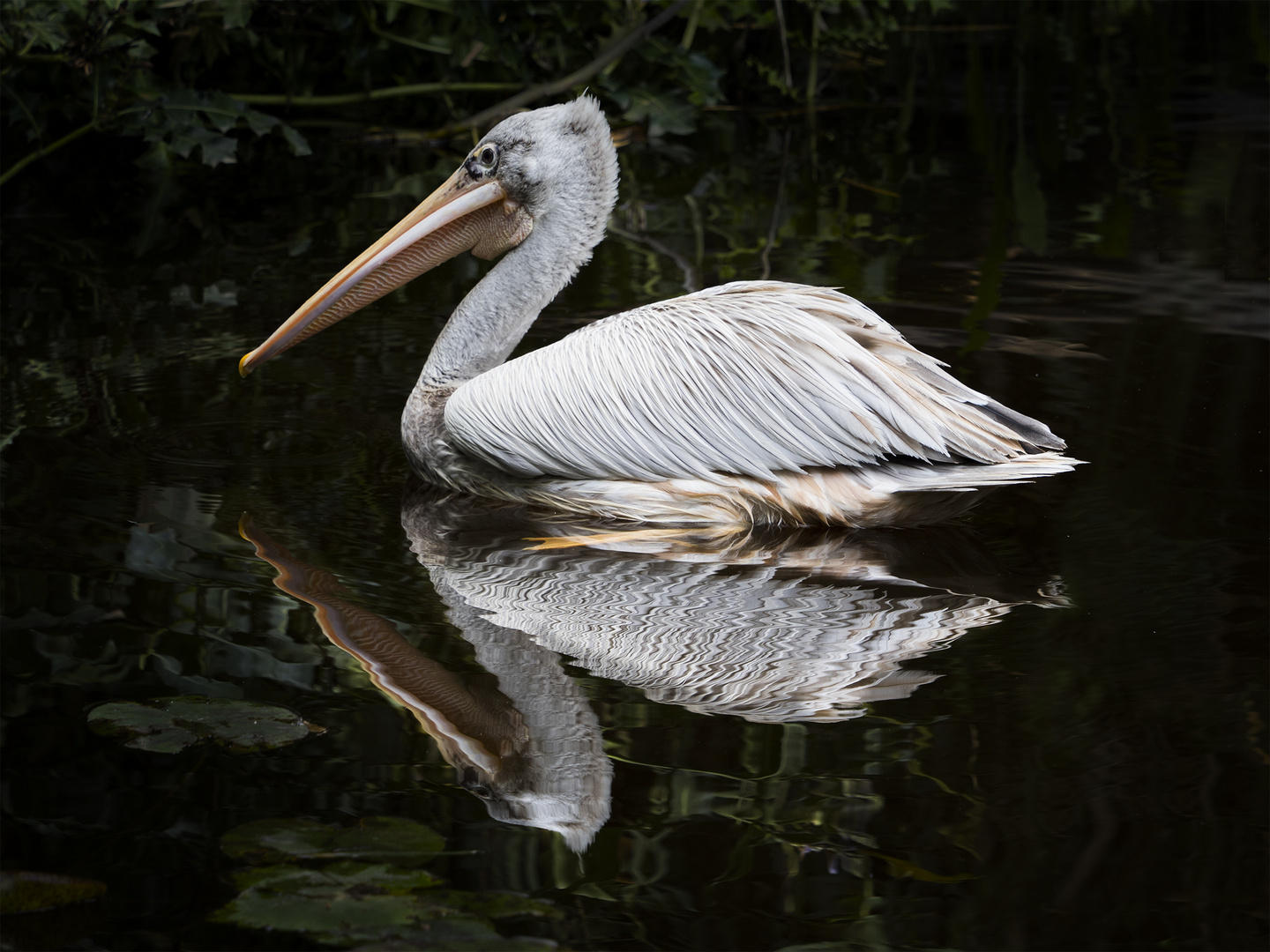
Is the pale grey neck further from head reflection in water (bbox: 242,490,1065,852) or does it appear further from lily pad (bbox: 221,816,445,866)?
lily pad (bbox: 221,816,445,866)

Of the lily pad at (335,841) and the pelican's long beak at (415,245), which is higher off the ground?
the pelican's long beak at (415,245)

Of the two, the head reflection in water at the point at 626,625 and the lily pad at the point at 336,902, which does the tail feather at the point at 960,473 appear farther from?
the lily pad at the point at 336,902

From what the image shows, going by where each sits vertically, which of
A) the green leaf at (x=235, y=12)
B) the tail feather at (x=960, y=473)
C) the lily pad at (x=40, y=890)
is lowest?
the lily pad at (x=40, y=890)

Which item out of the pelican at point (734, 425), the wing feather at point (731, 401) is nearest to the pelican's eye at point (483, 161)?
the pelican at point (734, 425)

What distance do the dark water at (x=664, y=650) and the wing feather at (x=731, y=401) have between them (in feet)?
0.72

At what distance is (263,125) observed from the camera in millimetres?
6531

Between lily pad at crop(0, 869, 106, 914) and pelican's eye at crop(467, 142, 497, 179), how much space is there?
2.50 meters

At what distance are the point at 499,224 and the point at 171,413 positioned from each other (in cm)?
114

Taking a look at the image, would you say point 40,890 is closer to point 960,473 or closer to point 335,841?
point 335,841

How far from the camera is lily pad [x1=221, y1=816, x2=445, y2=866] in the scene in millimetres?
2117

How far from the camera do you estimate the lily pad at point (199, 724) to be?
245cm

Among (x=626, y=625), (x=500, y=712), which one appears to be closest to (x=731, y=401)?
(x=626, y=625)

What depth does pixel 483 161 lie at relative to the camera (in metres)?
4.02

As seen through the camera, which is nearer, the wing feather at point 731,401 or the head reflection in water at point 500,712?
the head reflection in water at point 500,712
